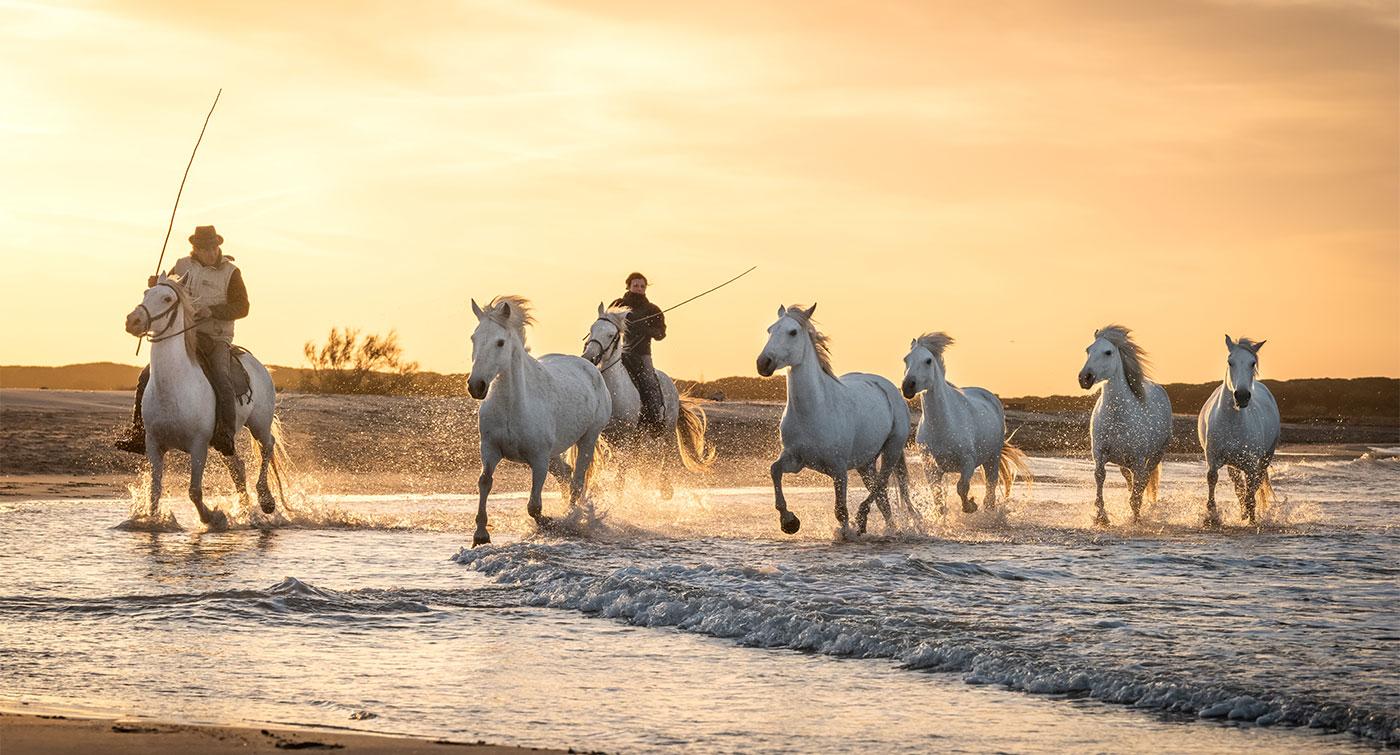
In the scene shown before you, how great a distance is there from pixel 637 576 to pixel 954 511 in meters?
6.51

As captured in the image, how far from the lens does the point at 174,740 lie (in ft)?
16.5

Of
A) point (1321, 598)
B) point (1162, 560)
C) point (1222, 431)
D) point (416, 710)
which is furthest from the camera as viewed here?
point (1222, 431)

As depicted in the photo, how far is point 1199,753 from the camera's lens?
520 cm

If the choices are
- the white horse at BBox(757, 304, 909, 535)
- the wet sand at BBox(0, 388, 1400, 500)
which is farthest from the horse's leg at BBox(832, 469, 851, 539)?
the wet sand at BBox(0, 388, 1400, 500)

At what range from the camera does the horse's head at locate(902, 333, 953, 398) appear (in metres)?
14.2

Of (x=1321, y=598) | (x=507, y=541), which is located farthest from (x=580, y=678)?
(x=507, y=541)

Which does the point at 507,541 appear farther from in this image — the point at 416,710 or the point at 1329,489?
the point at 1329,489

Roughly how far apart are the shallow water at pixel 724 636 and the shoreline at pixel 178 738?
19cm

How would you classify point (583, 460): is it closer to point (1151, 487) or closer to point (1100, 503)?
point (1100, 503)

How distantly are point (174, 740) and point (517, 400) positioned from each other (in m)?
7.56

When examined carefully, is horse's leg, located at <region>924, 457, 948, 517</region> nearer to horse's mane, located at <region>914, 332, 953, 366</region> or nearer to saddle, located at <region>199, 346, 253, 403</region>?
horse's mane, located at <region>914, 332, 953, 366</region>

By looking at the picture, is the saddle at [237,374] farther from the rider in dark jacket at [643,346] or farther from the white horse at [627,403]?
the rider in dark jacket at [643,346]

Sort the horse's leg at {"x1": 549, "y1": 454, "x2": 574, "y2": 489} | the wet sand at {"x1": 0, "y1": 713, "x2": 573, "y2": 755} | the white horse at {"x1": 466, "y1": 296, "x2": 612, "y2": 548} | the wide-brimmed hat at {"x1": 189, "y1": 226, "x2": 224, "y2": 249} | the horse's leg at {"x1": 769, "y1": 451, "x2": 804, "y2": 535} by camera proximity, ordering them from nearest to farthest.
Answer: the wet sand at {"x1": 0, "y1": 713, "x2": 573, "y2": 755} → the white horse at {"x1": 466, "y1": 296, "x2": 612, "y2": 548} → the horse's leg at {"x1": 769, "y1": 451, "x2": 804, "y2": 535} → the wide-brimmed hat at {"x1": 189, "y1": 226, "x2": 224, "y2": 249} → the horse's leg at {"x1": 549, "y1": 454, "x2": 574, "y2": 489}

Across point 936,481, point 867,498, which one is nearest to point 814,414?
point 867,498
